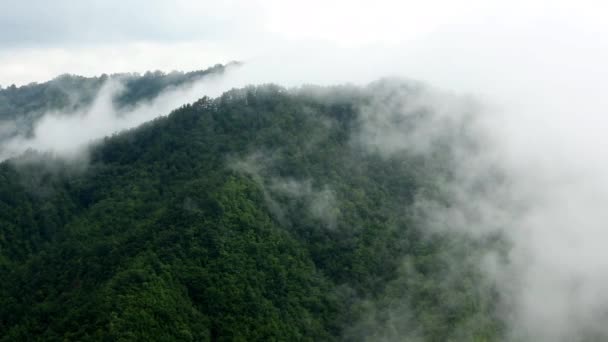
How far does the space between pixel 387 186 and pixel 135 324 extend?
7211 centimetres

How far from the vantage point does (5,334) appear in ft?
326

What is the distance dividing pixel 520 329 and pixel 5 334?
272 feet

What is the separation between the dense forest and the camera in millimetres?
95938

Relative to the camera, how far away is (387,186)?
142500mm

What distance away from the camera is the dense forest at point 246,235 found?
95.9m

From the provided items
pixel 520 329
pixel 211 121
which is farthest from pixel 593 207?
pixel 211 121

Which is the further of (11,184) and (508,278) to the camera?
(11,184)

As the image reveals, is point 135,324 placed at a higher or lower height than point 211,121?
lower

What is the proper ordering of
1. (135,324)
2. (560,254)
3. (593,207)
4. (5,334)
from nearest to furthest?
(135,324)
(5,334)
(560,254)
(593,207)

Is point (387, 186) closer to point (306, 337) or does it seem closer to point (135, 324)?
point (306, 337)

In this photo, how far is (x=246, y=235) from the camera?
111 meters

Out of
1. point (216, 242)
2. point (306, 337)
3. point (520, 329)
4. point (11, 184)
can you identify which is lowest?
point (520, 329)

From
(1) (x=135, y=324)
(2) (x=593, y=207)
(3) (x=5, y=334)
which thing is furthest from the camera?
(2) (x=593, y=207)

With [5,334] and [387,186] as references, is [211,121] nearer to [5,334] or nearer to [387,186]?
[387,186]
